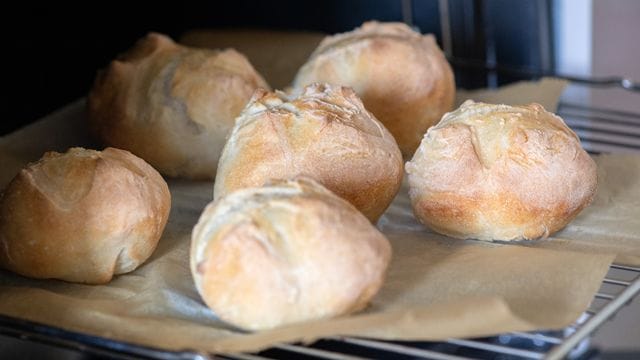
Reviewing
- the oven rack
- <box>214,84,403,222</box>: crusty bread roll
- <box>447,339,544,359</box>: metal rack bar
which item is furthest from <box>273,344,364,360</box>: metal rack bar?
<box>214,84,403,222</box>: crusty bread roll

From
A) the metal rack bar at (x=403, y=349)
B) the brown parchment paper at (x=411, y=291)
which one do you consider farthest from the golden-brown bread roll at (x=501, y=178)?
the metal rack bar at (x=403, y=349)

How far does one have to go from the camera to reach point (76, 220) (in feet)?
4.10

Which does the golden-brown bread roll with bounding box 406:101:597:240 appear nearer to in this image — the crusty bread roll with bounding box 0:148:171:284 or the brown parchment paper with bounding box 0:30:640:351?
the brown parchment paper with bounding box 0:30:640:351

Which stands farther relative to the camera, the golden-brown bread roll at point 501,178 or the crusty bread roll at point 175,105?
the crusty bread roll at point 175,105

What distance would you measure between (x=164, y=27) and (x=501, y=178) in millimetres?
873

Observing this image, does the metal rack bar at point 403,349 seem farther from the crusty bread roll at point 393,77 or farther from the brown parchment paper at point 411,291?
the crusty bread roll at point 393,77

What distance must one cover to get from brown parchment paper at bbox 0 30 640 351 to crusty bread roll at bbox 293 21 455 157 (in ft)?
0.45

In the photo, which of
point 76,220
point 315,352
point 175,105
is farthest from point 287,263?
point 175,105

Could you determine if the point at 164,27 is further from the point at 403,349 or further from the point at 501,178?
the point at 403,349

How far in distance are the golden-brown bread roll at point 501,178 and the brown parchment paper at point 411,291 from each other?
28mm

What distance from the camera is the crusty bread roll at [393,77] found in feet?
5.18

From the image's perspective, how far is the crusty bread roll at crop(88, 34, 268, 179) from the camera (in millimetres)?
1555

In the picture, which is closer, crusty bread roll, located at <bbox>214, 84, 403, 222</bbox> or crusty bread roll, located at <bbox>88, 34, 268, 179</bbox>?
crusty bread roll, located at <bbox>214, 84, 403, 222</bbox>

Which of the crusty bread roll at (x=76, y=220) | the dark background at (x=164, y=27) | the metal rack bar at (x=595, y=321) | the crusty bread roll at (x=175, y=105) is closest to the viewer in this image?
the metal rack bar at (x=595, y=321)
